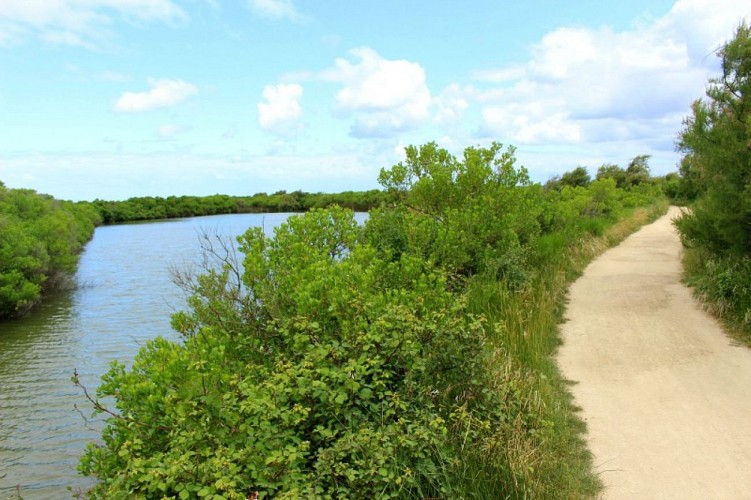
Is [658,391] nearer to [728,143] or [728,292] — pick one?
[728,292]

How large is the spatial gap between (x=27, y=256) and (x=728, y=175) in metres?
21.7

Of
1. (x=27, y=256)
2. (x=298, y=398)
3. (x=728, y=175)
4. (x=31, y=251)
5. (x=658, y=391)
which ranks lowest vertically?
(x=658, y=391)

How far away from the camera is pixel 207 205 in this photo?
92.3m

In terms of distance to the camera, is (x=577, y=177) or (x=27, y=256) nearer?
(x=27, y=256)

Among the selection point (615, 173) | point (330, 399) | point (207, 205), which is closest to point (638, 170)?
point (615, 173)

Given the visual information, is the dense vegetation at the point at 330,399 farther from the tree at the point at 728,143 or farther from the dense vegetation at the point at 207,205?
the dense vegetation at the point at 207,205

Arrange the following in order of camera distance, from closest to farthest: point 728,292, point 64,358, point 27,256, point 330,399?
point 330,399 < point 728,292 < point 64,358 < point 27,256

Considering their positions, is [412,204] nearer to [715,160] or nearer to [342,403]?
[715,160]

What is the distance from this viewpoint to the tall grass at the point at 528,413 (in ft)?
12.7

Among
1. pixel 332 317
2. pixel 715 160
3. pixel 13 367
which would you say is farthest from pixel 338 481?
pixel 13 367

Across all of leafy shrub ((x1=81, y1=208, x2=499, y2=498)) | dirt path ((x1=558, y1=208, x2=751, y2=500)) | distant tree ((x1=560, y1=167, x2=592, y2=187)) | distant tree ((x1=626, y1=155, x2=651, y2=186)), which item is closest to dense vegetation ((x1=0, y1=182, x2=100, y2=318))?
leafy shrub ((x1=81, y1=208, x2=499, y2=498))

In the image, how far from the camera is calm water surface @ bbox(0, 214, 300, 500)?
835cm

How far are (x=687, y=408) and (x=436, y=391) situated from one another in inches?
121

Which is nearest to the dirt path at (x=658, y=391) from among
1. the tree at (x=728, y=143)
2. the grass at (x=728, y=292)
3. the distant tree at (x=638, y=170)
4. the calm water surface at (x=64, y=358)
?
the grass at (x=728, y=292)
